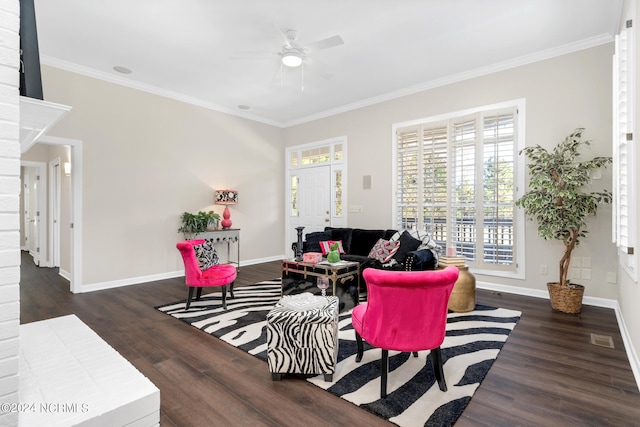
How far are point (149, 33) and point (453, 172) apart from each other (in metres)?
4.40

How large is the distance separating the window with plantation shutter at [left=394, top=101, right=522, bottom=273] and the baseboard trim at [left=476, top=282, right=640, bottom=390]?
0.90 feet

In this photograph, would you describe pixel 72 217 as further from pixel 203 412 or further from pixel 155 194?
pixel 203 412

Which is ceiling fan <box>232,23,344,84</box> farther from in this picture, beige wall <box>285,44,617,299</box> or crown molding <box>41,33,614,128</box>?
beige wall <box>285,44,617,299</box>

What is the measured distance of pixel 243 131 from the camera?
6.50 m

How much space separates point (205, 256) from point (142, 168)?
2320mm

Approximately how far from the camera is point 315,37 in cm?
365

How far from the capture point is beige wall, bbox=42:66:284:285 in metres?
4.46

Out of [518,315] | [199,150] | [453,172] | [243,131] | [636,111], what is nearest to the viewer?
[636,111]

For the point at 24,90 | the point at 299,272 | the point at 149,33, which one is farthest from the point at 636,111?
the point at 149,33

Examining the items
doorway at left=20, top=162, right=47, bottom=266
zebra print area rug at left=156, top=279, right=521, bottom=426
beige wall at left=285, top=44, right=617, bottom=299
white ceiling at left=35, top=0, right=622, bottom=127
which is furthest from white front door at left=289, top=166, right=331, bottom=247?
doorway at left=20, top=162, right=47, bottom=266

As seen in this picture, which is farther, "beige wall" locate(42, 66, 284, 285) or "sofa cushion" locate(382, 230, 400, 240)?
"sofa cushion" locate(382, 230, 400, 240)

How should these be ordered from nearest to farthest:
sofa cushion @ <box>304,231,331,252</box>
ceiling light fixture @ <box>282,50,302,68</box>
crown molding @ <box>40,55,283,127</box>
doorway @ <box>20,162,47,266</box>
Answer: ceiling light fixture @ <box>282,50,302,68</box>
crown molding @ <box>40,55,283,127</box>
sofa cushion @ <box>304,231,331,252</box>
doorway @ <box>20,162,47,266</box>

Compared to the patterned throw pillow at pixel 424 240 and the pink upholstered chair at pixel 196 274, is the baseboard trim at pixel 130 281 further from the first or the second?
the patterned throw pillow at pixel 424 240

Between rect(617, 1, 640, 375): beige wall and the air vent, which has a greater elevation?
rect(617, 1, 640, 375): beige wall
